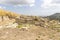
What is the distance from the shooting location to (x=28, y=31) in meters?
17.1

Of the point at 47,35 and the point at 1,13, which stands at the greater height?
the point at 1,13

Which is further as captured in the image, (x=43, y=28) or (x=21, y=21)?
(x=21, y=21)

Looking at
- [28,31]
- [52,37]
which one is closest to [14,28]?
[28,31]

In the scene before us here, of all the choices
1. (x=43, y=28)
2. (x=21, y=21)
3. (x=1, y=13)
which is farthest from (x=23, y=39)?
(x=1, y=13)

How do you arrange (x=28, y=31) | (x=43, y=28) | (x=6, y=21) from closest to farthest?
(x=28, y=31) < (x=43, y=28) < (x=6, y=21)

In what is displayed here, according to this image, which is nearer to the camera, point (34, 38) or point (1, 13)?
point (34, 38)

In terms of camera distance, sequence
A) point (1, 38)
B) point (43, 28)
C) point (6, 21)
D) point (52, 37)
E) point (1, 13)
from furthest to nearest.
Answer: point (1, 13), point (6, 21), point (43, 28), point (52, 37), point (1, 38)

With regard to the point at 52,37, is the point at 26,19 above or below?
above

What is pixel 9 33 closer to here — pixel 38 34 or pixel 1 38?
pixel 1 38

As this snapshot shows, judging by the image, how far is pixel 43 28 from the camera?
19.0 metres

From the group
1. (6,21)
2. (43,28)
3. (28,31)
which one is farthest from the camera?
(6,21)

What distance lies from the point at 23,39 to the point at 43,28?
16.8ft

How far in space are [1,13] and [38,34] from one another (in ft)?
28.5

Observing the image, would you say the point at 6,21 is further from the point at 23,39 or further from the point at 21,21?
the point at 23,39
